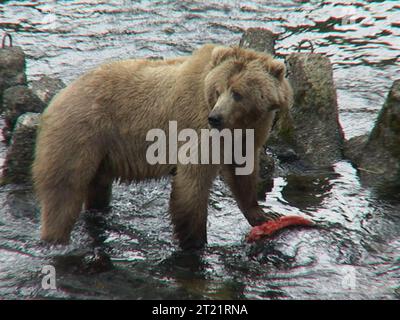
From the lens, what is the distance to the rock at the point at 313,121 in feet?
27.7

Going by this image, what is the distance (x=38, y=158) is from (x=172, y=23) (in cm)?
816

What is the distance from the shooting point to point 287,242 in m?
6.53

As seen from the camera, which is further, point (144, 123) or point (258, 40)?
point (258, 40)

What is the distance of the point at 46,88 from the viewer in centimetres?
925

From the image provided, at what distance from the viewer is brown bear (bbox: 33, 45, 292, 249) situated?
19.3ft

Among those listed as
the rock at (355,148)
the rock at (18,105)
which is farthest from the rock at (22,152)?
the rock at (355,148)

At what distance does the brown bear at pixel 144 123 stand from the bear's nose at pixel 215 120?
11.1 inches

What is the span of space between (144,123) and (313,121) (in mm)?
2832

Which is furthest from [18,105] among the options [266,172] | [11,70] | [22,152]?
[266,172]

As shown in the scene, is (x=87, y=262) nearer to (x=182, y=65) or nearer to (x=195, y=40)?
(x=182, y=65)

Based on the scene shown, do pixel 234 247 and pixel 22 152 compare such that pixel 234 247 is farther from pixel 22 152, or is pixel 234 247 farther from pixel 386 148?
pixel 22 152

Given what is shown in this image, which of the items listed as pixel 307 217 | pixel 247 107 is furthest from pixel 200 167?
pixel 307 217

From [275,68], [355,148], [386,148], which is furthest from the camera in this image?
[355,148]

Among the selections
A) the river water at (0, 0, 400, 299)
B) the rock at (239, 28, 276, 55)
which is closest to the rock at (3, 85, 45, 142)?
the river water at (0, 0, 400, 299)
